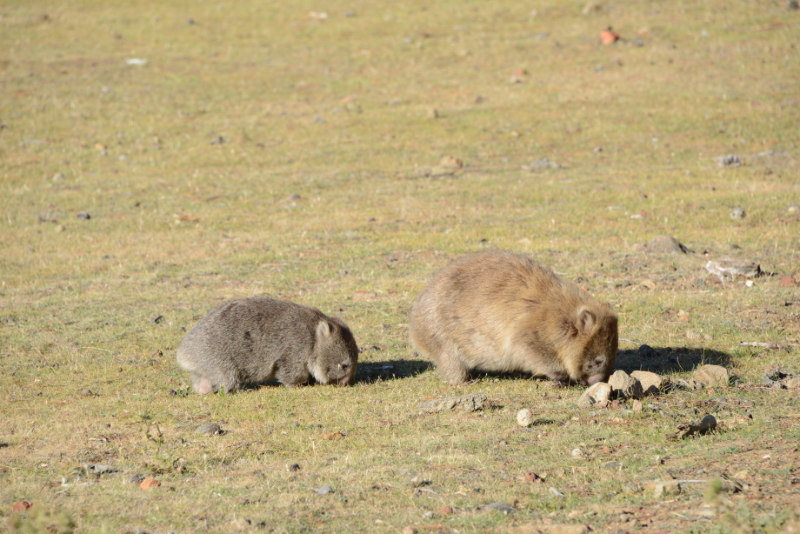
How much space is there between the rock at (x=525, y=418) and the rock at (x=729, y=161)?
17039 mm

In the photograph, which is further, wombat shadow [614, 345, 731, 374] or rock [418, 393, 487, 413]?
wombat shadow [614, 345, 731, 374]

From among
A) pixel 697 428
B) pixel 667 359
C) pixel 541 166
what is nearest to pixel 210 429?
pixel 697 428

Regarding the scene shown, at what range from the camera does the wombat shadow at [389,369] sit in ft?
36.6

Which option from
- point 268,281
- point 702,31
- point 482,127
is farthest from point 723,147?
point 268,281

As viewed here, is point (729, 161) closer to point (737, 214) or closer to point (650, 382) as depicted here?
point (737, 214)

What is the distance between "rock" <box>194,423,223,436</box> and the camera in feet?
29.9

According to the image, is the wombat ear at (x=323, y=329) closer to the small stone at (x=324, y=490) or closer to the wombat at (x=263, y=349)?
the wombat at (x=263, y=349)

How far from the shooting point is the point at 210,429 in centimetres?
914

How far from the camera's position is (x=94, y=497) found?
7.32m

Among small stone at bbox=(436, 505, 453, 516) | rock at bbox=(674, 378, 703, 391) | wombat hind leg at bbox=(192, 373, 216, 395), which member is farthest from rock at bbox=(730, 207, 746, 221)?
small stone at bbox=(436, 505, 453, 516)

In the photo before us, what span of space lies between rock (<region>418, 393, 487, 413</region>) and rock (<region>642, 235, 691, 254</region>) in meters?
8.28

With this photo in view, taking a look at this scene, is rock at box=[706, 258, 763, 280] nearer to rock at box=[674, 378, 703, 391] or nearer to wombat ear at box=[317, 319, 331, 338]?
rock at box=[674, 378, 703, 391]

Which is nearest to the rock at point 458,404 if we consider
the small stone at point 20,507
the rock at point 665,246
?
the small stone at point 20,507

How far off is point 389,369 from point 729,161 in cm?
1593
